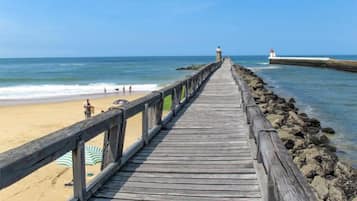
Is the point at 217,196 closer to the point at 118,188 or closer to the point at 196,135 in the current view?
the point at 118,188

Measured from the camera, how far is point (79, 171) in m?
3.54

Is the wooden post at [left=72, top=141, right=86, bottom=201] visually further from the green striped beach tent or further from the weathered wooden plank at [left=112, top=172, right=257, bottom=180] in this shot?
the green striped beach tent

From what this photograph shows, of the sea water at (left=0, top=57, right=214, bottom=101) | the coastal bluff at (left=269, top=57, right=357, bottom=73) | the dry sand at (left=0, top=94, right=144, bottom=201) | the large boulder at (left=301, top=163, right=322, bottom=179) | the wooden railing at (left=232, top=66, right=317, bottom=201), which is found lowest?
the sea water at (left=0, top=57, right=214, bottom=101)

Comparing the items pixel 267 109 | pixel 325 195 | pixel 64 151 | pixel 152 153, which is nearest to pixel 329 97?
pixel 267 109

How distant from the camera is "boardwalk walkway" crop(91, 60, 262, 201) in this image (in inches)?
157

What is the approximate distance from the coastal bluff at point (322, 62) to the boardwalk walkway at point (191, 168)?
53.1m

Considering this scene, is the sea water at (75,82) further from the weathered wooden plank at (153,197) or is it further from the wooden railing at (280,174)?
the wooden railing at (280,174)

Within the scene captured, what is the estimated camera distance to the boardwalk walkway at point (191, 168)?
3.99 m

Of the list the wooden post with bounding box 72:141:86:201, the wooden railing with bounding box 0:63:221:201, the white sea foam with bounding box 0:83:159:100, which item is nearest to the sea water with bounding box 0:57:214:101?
the white sea foam with bounding box 0:83:159:100

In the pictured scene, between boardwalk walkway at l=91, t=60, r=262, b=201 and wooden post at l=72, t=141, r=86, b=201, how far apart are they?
9.5 inches

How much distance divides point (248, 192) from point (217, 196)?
338mm

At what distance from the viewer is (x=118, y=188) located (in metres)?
4.15

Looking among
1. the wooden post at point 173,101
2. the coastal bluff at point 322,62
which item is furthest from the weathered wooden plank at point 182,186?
the coastal bluff at point 322,62

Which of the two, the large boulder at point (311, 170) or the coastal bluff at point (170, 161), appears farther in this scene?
the large boulder at point (311, 170)
